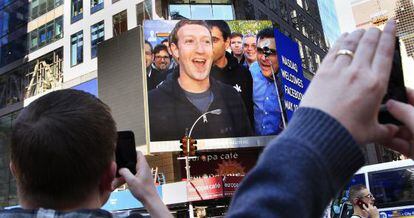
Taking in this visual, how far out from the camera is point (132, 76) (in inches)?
1150

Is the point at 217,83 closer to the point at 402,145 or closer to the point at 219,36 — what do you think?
the point at 219,36

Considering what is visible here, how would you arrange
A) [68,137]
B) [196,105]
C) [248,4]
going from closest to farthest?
[68,137] → [196,105] → [248,4]

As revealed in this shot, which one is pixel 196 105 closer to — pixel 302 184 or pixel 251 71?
pixel 251 71

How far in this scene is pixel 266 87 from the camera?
100 ft

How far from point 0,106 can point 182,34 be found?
22.2 m

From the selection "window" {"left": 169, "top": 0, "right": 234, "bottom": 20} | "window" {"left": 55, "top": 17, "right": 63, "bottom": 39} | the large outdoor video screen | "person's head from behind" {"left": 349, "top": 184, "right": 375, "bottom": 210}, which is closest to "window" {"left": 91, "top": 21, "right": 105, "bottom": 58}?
"window" {"left": 55, "top": 17, "right": 63, "bottom": 39}

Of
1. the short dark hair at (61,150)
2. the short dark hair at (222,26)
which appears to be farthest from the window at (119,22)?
the short dark hair at (61,150)

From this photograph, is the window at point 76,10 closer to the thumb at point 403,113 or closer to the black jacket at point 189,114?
the black jacket at point 189,114

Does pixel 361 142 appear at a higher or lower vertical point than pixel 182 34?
lower

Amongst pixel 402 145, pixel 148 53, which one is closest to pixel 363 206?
pixel 402 145

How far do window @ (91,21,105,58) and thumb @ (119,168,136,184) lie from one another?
34222mm

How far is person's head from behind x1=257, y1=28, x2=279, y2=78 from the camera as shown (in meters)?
31.2

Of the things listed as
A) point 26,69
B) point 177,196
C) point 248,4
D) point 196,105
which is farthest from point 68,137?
point 26,69

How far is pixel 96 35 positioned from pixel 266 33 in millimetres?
14004
